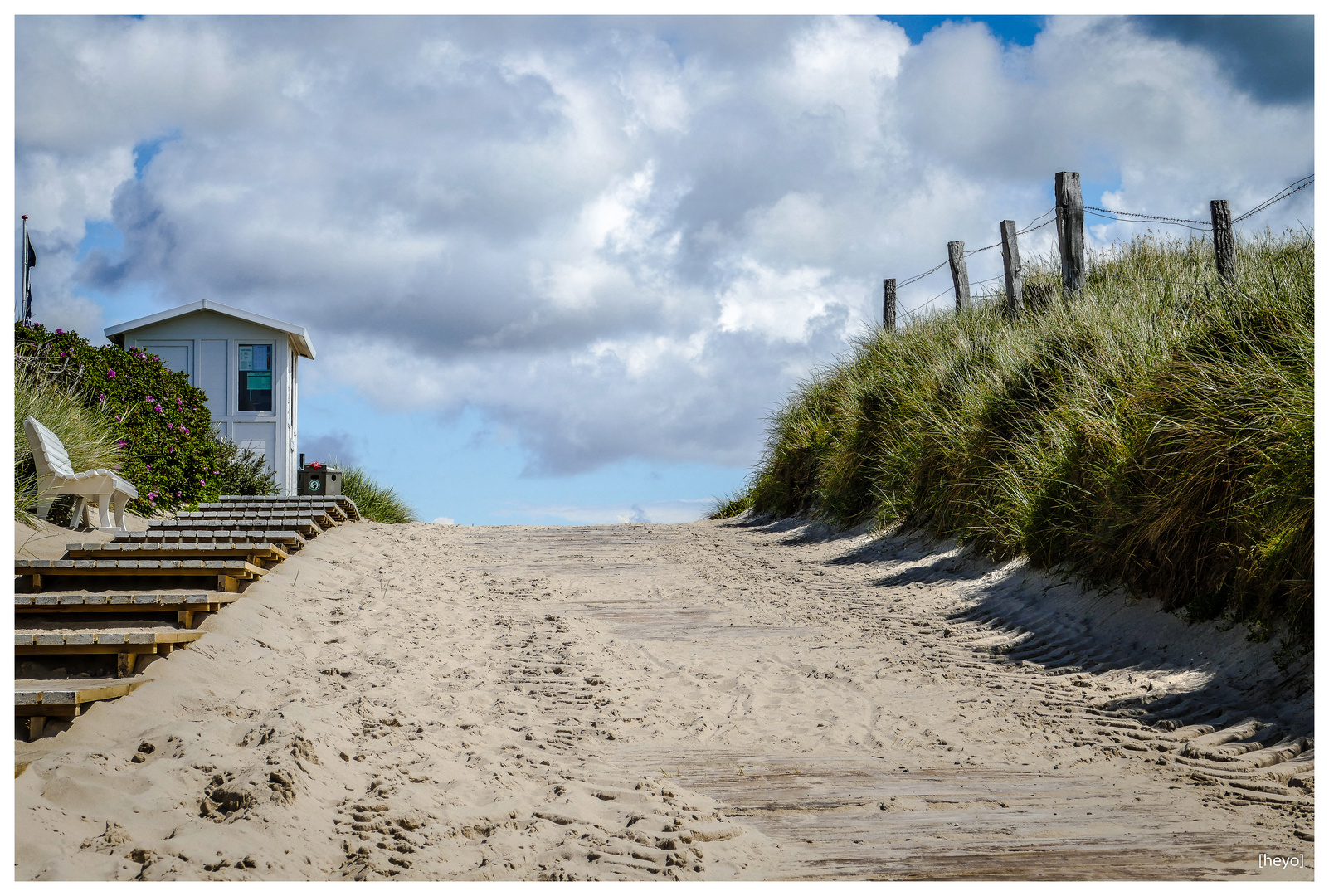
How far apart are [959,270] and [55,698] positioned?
14.6m

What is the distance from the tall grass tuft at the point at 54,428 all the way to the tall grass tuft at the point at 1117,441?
829 centimetres

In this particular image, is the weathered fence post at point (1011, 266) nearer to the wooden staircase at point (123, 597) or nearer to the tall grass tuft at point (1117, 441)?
the tall grass tuft at point (1117, 441)

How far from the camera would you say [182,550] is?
6.55 m

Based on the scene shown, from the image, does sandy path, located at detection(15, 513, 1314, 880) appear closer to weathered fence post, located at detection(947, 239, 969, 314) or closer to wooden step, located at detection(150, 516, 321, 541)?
wooden step, located at detection(150, 516, 321, 541)

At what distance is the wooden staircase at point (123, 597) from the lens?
439cm

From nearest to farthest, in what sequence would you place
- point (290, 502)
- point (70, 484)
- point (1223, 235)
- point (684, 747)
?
point (684, 747)
point (70, 484)
point (290, 502)
point (1223, 235)

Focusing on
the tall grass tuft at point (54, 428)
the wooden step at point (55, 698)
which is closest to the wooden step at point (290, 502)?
the tall grass tuft at point (54, 428)

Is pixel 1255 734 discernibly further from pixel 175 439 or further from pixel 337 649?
pixel 175 439

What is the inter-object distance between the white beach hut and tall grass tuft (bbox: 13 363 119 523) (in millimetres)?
9367

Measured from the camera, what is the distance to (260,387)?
2019 centimetres

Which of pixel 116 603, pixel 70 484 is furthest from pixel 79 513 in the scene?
pixel 116 603

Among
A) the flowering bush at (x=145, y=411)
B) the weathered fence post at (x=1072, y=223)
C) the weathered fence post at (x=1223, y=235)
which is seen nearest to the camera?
the flowering bush at (x=145, y=411)

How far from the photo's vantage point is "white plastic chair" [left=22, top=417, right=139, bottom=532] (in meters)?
7.71

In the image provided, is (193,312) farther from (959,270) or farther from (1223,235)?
(1223,235)
